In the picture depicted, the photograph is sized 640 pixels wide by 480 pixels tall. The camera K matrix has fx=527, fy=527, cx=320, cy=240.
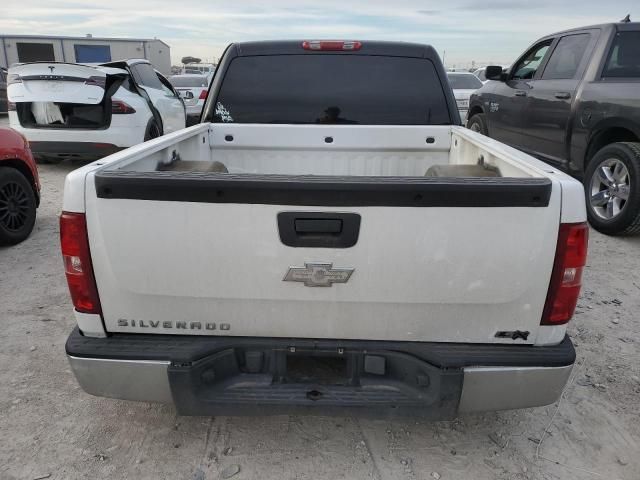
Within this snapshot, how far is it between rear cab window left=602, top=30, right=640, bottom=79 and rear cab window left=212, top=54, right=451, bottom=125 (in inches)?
119

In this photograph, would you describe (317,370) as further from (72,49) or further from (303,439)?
(72,49)

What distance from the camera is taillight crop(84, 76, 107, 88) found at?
759 centimetres

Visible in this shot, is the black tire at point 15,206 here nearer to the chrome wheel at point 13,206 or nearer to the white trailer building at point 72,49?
the chrome wheel at point 13,206

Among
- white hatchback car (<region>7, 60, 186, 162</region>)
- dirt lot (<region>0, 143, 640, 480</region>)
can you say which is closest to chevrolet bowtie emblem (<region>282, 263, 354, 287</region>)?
dirt lot (<region>0, 143, 640, 480</region>)

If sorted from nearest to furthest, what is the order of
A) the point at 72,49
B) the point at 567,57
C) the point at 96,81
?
the point at 567,57 → the point at 96,81 → the point at 72,49

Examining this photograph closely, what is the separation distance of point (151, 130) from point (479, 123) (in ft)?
17.5

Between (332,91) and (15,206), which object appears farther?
(15,206)

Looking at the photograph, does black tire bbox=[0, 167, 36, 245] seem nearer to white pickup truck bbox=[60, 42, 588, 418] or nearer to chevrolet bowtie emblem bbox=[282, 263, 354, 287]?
white pickup truck bbox=[60, 42, 588, 418]

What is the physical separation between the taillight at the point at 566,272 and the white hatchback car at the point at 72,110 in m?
7.16

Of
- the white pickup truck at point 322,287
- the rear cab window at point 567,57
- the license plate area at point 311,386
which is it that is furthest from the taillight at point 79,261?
the rear cab window at point 567,57

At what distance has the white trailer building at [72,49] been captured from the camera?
35781 millimetres

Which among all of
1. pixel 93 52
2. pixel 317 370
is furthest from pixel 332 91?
pixel 93 52

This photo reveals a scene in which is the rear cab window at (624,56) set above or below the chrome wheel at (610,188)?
above

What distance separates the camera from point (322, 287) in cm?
203
